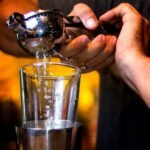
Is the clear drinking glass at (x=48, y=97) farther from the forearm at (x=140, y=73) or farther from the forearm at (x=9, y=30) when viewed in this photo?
the forearm at (x=9, y=30)

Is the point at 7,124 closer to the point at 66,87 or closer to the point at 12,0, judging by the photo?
the point at 12,0

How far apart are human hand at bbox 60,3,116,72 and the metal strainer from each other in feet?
0.16

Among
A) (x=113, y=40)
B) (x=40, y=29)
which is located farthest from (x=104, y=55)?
(x=40, y=29)

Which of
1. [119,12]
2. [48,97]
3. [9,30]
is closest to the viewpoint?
[48,97]

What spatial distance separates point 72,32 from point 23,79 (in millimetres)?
149

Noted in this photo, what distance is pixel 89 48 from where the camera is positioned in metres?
0.73

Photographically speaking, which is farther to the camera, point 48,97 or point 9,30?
point 9,30

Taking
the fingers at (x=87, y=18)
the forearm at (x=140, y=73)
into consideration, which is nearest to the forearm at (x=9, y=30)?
the fingers at (x=87, y=18)

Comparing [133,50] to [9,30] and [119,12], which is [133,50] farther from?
[9,30]

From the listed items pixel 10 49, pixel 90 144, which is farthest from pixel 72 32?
pixel 90 144

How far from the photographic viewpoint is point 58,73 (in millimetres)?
592

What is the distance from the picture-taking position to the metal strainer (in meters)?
0.57

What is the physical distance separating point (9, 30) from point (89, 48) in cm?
24

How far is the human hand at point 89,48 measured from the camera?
0.69m
